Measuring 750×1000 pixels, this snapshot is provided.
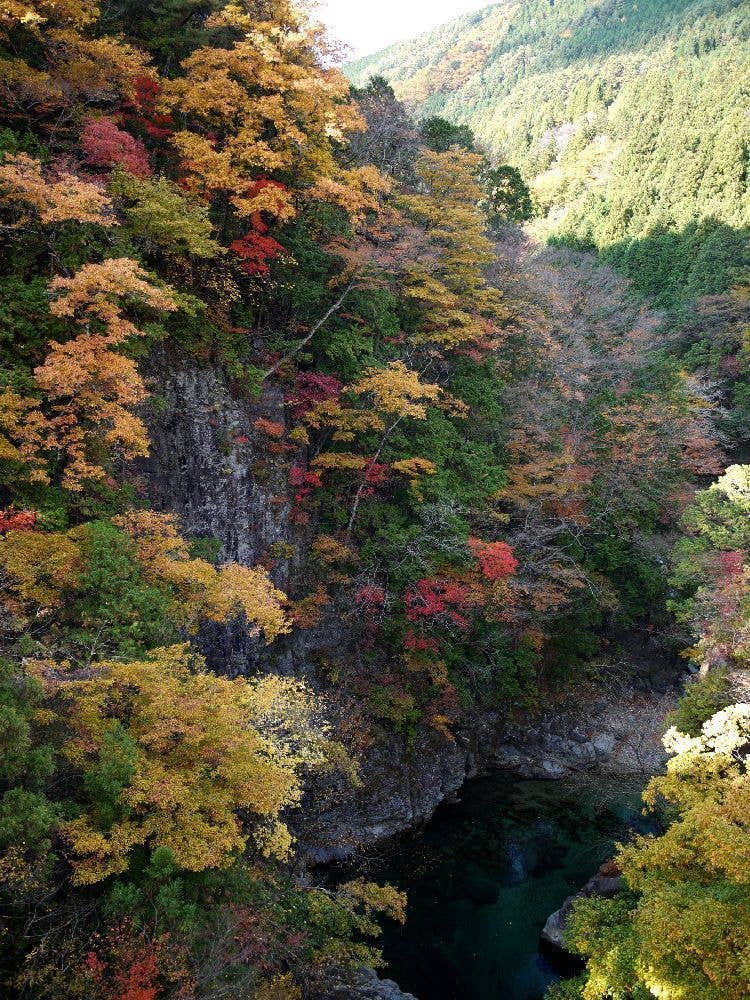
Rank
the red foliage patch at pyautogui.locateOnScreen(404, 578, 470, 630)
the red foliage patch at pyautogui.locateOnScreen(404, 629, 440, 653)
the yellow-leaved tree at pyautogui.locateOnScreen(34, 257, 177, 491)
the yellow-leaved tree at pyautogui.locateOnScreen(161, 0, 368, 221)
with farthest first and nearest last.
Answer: the red foliage patch at pyautogui.locateOnScreen(404, 629, 440, 653), the red foliage patch at pyautogui.locateOnScreen(404, 578, 470, 630), the yellow-leaved tree at pyautogui.locateOnScreen(161, 0, 368, 221), the yellow-leaved tree at pyautogui.locateOnScreen(34, 257, 177, 491)

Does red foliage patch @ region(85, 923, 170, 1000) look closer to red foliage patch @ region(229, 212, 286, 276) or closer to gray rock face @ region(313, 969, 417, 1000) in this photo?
gray rock face @ region(313, 969, 417, 1000)

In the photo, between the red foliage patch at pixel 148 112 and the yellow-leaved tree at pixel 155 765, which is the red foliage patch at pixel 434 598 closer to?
the yellow-leaved tree at pixel 155 765

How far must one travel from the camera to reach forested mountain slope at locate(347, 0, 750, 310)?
4081cm

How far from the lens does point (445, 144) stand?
978 inches

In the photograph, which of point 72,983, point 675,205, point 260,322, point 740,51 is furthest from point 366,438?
point 740,51

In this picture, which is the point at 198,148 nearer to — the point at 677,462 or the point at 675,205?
the point at 677,462

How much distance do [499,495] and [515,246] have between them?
14823 mm

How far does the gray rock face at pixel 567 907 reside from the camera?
13805mm

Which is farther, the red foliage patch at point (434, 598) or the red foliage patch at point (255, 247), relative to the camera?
the red foliage patch at point (434, 598)

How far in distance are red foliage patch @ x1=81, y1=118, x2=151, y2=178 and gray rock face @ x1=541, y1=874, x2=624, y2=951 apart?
1890cm

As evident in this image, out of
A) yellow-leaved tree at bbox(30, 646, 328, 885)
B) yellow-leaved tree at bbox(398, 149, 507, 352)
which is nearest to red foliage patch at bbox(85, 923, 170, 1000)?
yellow-leaved tree at bbox(30, 646, 328, 885)

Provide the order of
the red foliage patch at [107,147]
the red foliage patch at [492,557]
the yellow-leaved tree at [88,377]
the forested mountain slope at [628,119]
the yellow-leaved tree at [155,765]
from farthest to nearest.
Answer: the forested mountain slope at [628,119], the red foliage patch at [492,557], the red foliage patch at [107,147], the yellow-leaved tree at [88,377], the yellow-leaved tree at [155,765]

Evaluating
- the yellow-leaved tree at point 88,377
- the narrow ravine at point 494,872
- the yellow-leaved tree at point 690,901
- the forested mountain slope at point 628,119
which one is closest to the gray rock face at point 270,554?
the narrow ravine at point 494,872

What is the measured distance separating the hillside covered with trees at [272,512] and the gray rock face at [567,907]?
223cm
